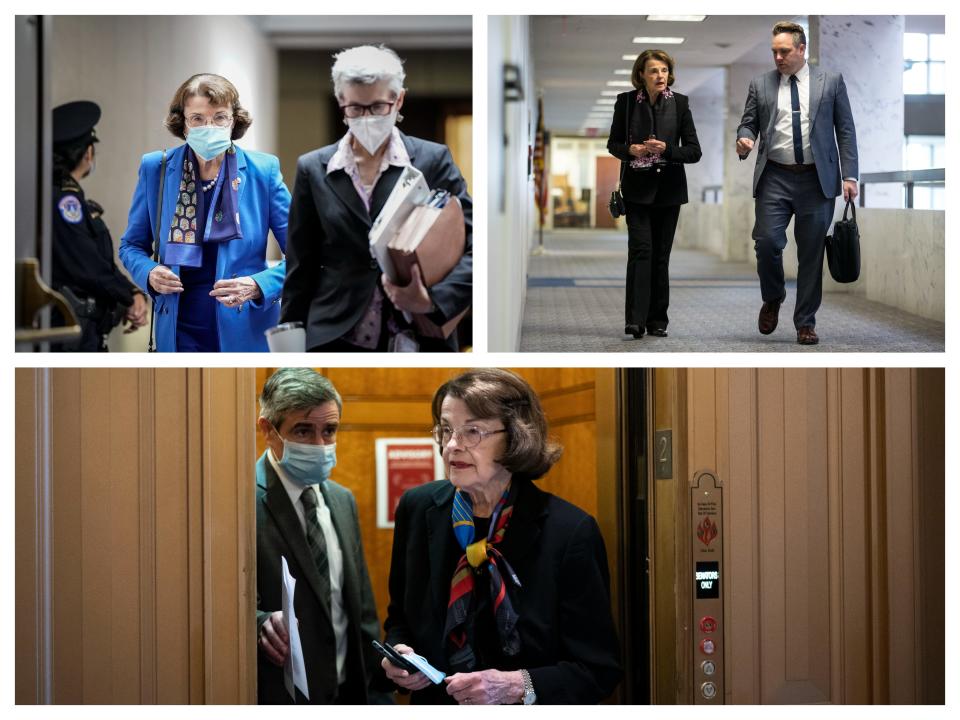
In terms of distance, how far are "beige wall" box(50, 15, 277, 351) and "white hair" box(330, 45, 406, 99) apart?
0.19m

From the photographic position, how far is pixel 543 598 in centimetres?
343

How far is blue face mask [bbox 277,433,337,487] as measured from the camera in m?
3.64

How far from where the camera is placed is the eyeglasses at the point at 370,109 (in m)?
3.46

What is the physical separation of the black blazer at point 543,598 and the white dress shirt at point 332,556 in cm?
19

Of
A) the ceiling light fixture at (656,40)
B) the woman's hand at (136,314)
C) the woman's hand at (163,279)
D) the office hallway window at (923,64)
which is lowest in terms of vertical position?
the woman's hand at (136,314)

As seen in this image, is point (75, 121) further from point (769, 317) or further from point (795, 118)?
point (769, 317)

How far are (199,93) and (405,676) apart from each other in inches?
71.4

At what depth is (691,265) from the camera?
10.6 meters

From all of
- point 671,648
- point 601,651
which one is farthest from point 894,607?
point 601,651

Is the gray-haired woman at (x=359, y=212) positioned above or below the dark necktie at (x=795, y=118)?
below

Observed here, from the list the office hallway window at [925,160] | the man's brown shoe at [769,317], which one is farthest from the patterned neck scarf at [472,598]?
the office hallway window at [925,160]

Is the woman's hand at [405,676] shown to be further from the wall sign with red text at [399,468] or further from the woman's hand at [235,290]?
the woman's hand at [235,290]
